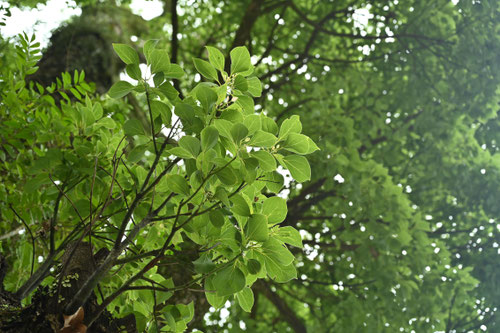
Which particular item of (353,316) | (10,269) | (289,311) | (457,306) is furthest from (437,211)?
(10,269)

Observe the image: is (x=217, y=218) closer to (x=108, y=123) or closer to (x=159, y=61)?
(x=159, y=61)

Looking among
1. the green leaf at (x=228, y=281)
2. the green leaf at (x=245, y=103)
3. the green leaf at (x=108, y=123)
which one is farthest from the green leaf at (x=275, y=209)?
the green leaf at (x=108, y=123)

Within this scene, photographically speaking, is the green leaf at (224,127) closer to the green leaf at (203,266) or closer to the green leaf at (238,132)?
the green leaf at (238,132)

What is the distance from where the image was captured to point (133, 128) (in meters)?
1.18

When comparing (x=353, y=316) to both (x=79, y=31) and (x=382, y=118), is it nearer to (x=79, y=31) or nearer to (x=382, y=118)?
(x=382, y=118)

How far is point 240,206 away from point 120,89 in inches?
18.1

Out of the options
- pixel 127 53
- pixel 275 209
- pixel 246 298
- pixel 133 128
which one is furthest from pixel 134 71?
pixel 246 298

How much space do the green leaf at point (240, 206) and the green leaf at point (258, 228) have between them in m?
0.03

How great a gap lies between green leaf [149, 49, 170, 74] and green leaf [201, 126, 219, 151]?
220mm

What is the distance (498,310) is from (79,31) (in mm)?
5624

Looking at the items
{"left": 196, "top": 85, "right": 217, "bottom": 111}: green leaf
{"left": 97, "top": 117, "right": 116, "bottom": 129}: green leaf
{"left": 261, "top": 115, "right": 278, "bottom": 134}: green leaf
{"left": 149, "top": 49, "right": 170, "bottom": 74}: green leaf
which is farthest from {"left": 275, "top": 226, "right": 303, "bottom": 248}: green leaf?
{"left": 97, "top": 117, "right": 116, "bottom": 129}: green leaf

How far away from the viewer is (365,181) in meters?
3.29

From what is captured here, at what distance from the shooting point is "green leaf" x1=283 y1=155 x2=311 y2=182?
1163 millimetres

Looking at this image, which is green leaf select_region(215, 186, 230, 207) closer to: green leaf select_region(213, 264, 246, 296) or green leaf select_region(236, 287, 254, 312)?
green leaf select_region(213, 264, 246, 296)
